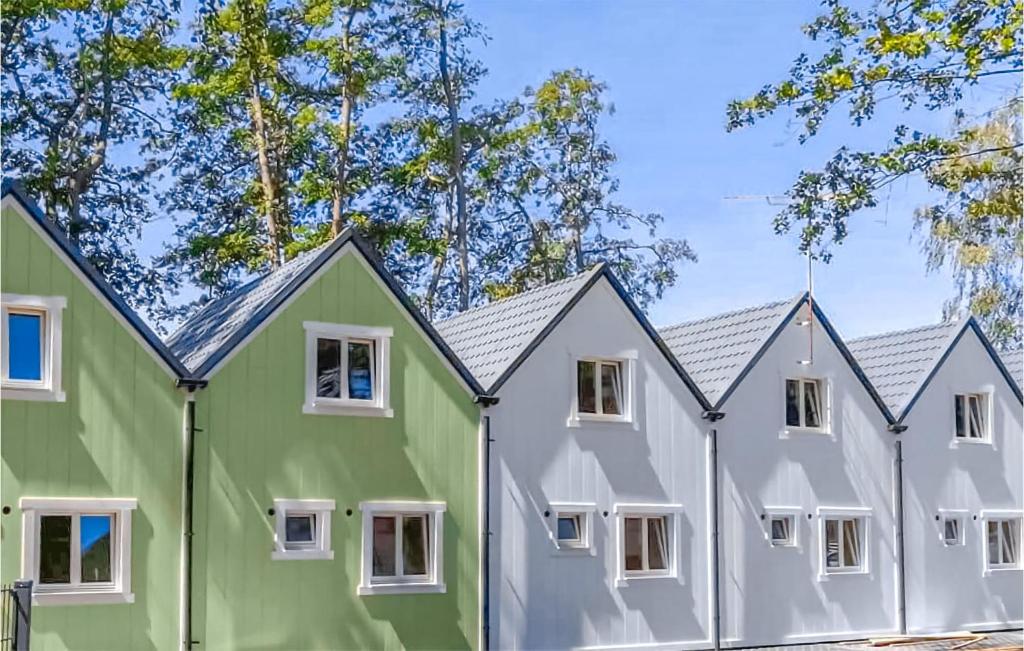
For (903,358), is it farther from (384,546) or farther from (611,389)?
(384,546)

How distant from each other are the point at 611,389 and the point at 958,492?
8.33 meters

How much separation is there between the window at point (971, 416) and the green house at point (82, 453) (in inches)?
617

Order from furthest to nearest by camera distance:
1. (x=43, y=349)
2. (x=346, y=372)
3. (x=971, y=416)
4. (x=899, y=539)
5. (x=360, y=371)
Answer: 1. (x=971, y=416)
2. (x=899, y=539)
3. (x=360, y=371)
4. (x=346, y=372)
5. (x=43, y=349)

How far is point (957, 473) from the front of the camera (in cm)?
2698

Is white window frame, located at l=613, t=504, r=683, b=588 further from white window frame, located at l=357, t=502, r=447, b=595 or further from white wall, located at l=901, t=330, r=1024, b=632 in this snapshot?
white wall, located at l=901, t=330, r=1024, b=632

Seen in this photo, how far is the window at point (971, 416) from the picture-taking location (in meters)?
27.4

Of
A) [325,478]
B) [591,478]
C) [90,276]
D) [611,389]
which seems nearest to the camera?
[90,276]

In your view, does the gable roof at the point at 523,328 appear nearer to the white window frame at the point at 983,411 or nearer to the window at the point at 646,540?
the window at the point at 646,540

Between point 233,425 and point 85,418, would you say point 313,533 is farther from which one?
point 85,418

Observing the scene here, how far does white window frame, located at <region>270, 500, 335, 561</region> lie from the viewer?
62.6 ft

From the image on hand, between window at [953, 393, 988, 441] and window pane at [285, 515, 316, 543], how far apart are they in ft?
44.9

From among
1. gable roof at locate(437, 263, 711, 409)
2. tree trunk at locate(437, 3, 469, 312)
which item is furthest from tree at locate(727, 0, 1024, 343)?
tree trunk at locate(437, 3, 469, 312)

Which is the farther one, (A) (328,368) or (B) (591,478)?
(B) (591,478)

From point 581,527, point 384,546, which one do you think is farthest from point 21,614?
point 581,527
